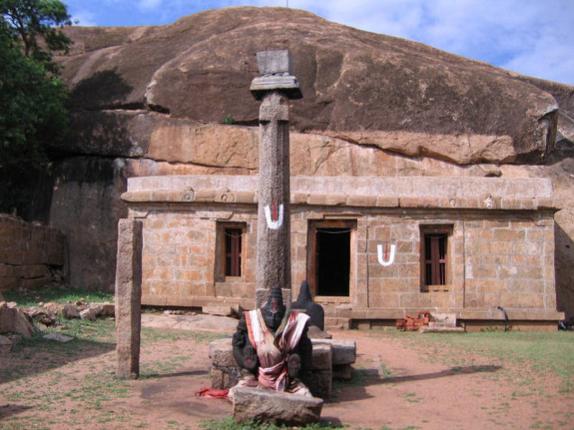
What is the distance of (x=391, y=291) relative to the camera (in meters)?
13.9

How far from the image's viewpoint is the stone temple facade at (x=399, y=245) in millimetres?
13742

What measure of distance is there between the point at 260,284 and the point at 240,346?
45.9 inches

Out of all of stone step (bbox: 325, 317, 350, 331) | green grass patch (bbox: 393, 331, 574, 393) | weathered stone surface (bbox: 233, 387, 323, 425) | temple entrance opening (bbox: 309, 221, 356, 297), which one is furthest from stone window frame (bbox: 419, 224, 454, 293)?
weathered stone surface (bbox: 233, 387, 323, 425)

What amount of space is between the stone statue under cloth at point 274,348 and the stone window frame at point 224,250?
25.0 ft

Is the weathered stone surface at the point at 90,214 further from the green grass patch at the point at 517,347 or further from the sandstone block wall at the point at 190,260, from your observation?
the green grass patch at the point at 517,347

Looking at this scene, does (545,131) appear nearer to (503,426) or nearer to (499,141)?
(499,141)

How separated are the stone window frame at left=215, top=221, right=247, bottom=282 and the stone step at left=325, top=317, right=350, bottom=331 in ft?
6.77

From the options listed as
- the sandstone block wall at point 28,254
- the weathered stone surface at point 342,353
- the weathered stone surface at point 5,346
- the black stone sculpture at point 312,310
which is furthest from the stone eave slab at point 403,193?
the weathered stone surface at point 342,353

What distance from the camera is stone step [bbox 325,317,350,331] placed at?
44.2 ft

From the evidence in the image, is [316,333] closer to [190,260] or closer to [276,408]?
[276,408]

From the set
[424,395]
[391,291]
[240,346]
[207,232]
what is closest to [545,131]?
[391,291]

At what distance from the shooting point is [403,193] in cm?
1392

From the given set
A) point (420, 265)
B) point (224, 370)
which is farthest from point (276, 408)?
point (420, 265)

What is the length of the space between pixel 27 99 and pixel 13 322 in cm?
730
